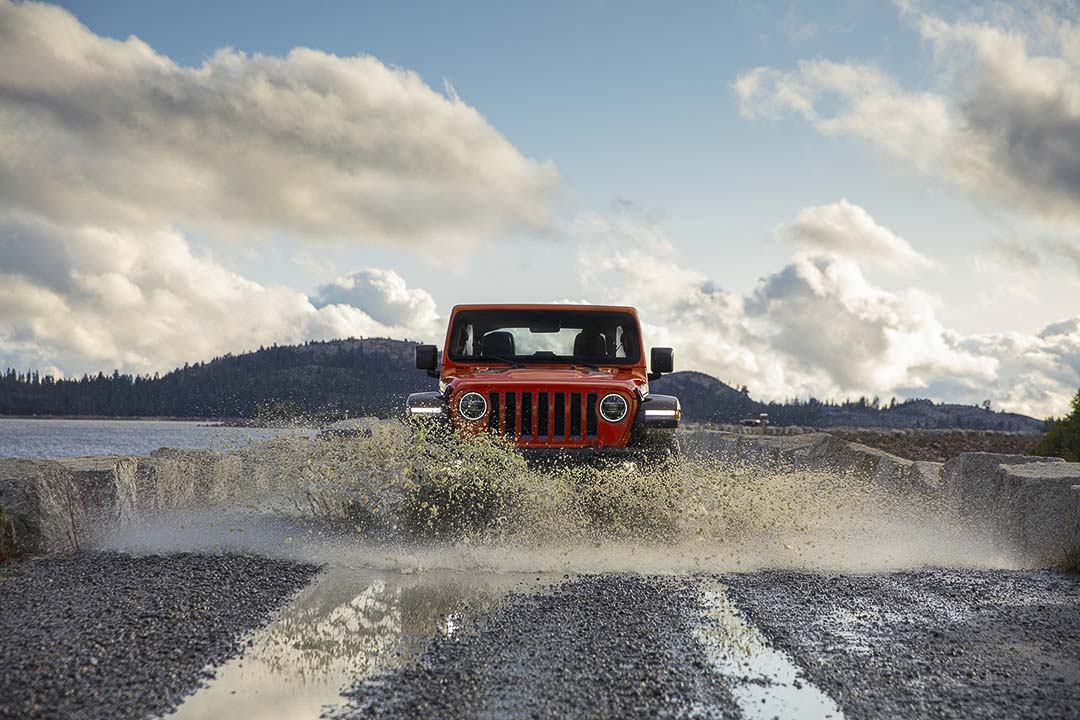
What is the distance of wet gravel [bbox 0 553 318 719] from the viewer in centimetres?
363

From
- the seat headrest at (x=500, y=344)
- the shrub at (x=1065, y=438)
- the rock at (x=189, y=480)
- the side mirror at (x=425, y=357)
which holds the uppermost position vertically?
the seat headrest at (x=500, y=344)

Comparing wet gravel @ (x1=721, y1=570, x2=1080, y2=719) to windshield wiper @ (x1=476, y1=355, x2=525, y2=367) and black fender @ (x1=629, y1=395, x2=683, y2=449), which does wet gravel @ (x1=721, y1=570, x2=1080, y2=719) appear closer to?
black fender @ (x1=629, y1=395, x2=683, y2=449)

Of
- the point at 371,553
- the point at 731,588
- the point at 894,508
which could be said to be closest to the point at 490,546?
the point at 371,553

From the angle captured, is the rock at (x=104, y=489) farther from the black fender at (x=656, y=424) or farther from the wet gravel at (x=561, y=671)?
the black fender at (x=656, y=424)

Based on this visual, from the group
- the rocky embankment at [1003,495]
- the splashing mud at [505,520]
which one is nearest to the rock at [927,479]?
the rocky embankment at [1003,495]

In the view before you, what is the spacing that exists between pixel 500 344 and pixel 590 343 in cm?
118

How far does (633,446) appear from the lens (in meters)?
8.44

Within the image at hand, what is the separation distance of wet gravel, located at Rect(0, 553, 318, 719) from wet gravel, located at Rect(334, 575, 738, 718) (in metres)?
1.07

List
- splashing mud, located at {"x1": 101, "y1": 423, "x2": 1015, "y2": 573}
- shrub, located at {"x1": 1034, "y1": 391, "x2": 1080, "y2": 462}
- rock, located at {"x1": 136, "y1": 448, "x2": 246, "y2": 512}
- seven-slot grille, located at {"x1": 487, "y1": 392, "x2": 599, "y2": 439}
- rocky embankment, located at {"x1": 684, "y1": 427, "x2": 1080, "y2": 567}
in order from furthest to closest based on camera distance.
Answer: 1. shrub, located at {"x1": 1034, "y1": 391, "x2": 1080, "y2": 462}
2. rock, located at {"x1": 136, "y1": 448, "x2": 246, "y2": 512}
3. seven-slot grille, located at {"x1": 487, "y1": 392, "x2": 599, "y2": 439}
4. rocky embankment, located at {"x1": 684, "y1": 427, "x2": 1080, "y2": 567}
5. splashing mud, located at {"x1": 101, "y1": 423, "x2": 1015, "y2": 573}

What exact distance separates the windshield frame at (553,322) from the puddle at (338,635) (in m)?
3.84

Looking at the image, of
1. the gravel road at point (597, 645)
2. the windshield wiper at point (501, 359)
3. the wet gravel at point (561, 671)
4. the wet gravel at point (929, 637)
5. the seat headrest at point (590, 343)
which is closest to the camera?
the wet gravel at point (561, 671)

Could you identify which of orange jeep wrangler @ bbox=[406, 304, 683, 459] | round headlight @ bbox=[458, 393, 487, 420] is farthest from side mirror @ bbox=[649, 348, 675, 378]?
round headlight @ bbox=[458, 393, 487, 420]

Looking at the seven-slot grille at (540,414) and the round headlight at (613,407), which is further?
the round headlight at (613,407)

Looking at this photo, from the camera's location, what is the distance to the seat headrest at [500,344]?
33.0 ft
